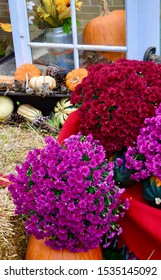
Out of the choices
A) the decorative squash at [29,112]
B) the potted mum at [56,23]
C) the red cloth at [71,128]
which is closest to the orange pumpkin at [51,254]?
the red cloth at [71,128]

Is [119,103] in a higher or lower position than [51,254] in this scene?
higher

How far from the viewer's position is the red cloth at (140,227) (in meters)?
1.52

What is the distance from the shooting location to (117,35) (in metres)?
2.94

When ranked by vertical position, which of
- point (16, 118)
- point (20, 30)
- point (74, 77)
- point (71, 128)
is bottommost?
point (16, 118)

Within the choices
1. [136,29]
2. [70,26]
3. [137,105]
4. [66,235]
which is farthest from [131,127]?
[70,26]

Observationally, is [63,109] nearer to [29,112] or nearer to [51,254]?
[29,112]

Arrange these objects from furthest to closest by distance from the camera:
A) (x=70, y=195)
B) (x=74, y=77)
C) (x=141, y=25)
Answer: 1. (x=74, y=77)
2. (x=141, y=25)
3. (x=70, y=195)

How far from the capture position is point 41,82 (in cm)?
299

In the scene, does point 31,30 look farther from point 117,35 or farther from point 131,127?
point 131,127

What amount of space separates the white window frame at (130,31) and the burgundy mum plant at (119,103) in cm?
121

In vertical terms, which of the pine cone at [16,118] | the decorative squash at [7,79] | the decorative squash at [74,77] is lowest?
the pine cone at [16,118]

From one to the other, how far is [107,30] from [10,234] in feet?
5.15

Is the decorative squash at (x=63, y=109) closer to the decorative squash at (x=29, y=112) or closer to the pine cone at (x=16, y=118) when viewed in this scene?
the decorative squash at (x=29, y=112)

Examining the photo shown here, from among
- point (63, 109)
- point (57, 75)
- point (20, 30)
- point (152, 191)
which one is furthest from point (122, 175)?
point (20, 30)
